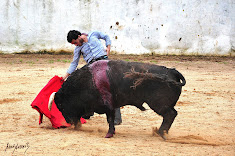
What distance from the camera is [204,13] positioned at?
13.9 m

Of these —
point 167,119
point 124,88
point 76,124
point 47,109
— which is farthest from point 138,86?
point 47,109

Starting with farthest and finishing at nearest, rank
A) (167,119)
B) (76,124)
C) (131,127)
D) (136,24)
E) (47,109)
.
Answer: (136,24)
(131,127)
(47,109)
(76,124)
(167,119)

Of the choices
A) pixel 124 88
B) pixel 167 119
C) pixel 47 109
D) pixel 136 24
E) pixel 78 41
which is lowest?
pixel 47 109

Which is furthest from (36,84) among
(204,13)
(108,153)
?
(204,13)

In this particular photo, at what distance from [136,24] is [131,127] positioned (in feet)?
28.9

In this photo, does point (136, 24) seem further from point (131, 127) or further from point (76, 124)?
point (76, 124)

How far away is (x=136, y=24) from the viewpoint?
544 inches

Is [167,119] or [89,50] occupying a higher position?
[89,50]

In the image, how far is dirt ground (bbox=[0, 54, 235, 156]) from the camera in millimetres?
4102

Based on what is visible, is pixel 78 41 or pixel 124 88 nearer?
pixel 124 88

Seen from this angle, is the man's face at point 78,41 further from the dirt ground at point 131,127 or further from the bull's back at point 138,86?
the dirt ground at point 131,127

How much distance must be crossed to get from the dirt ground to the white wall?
3.74 meters

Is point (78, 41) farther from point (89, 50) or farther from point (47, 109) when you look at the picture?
point (47, 109)

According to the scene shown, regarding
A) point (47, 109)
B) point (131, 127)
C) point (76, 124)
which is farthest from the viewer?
point (131, 127)
